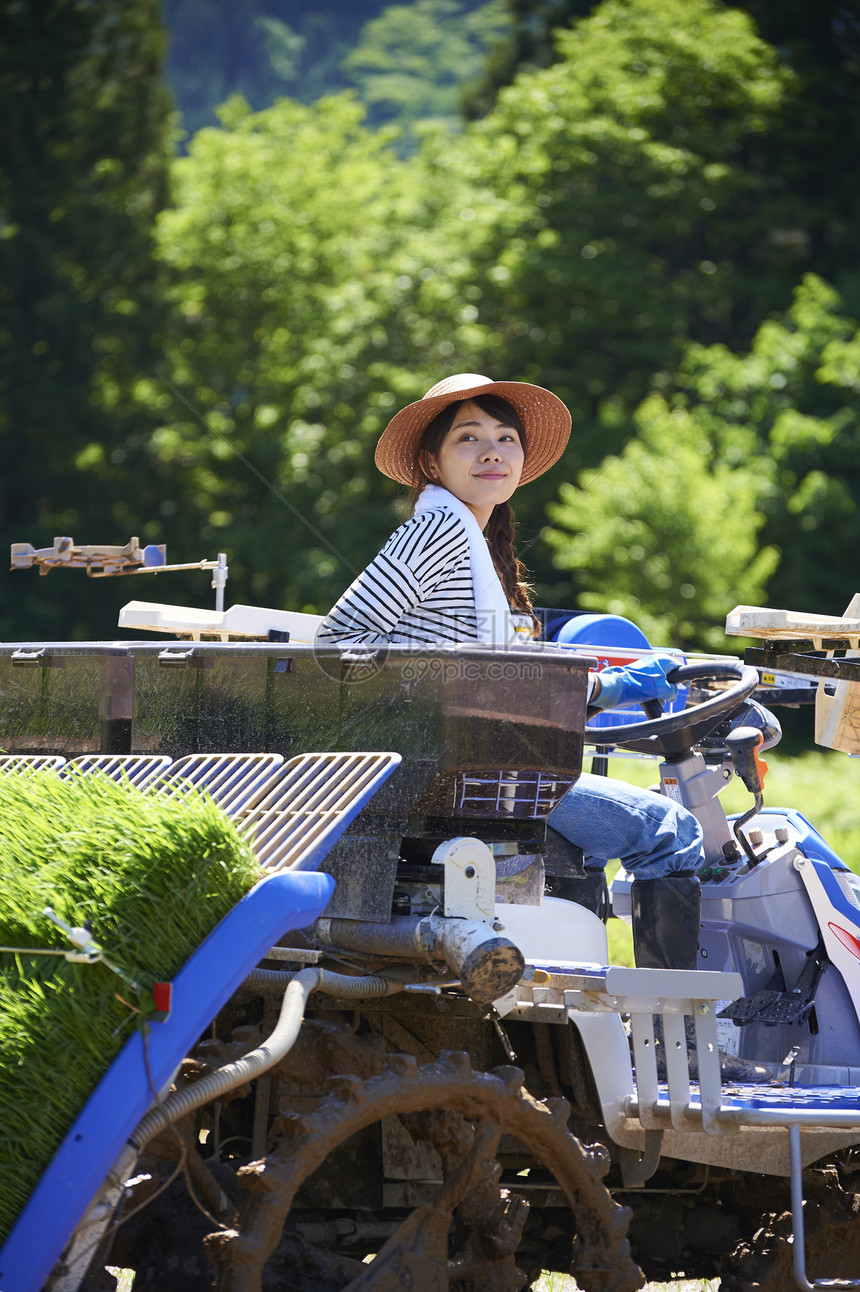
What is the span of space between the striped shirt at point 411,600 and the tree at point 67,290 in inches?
858

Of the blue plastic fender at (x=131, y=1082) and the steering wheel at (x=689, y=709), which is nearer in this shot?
the blue plastic fender at (x=131, y=1082)

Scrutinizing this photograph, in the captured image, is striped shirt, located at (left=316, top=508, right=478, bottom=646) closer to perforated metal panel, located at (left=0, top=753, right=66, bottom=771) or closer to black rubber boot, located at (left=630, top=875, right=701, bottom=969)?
perforated metal panel, located at (left=0, top=753, right=66, bottom=771)

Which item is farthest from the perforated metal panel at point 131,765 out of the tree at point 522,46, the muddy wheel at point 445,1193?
the tree at point 522,46

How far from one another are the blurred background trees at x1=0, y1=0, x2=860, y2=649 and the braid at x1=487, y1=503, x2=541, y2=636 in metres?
17.4

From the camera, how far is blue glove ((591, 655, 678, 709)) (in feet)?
10.6

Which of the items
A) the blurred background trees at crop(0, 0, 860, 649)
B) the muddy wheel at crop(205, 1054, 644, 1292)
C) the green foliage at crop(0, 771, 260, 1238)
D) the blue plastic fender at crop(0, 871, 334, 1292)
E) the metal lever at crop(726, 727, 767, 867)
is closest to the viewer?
the blue plastic fender at crop(0, 871, 334, 1292)

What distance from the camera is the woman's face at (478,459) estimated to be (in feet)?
11.2

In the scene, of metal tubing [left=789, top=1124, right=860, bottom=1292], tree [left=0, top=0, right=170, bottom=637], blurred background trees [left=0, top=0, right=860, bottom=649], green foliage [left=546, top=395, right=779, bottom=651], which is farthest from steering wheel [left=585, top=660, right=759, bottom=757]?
tree [left=0, top=0, right=170, bottom=637]

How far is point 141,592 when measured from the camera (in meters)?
25.1

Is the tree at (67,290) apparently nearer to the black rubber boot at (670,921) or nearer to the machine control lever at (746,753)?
the machine control lever at (746,753)

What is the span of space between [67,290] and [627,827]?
25.4m

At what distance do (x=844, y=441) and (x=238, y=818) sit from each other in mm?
20906

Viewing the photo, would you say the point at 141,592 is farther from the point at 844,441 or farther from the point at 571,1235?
the point at 571,1235

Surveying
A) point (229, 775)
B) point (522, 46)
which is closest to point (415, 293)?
point (522, 46)
